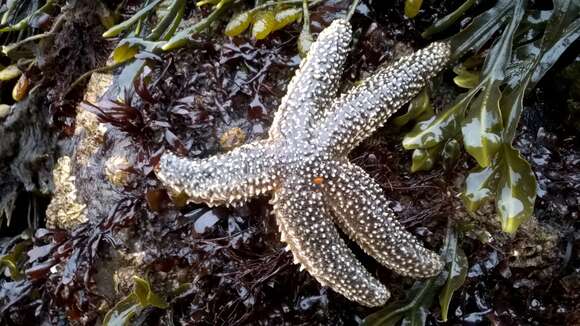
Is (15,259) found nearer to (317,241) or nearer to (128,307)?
(128,307)

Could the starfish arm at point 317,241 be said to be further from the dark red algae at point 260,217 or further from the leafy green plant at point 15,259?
the leafy green plant at point 15,259

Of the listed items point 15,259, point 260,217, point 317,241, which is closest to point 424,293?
point 317,241

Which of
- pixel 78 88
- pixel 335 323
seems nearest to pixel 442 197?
pixel 335 323

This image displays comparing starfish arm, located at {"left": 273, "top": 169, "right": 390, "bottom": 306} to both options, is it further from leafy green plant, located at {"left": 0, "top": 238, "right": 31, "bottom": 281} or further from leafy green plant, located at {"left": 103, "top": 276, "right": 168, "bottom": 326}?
leafy green plant, located at {"left": 0, "top": 238, "right": 31, "bottom": 281}

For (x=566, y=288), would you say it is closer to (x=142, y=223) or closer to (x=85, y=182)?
(x=142, y=223)

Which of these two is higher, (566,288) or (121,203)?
(121,203)

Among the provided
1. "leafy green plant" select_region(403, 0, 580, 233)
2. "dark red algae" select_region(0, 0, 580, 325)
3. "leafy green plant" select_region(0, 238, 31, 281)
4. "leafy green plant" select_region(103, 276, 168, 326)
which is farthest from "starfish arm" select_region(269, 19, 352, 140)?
"leafy green plant" select_region(0, 238, 31, 281)
